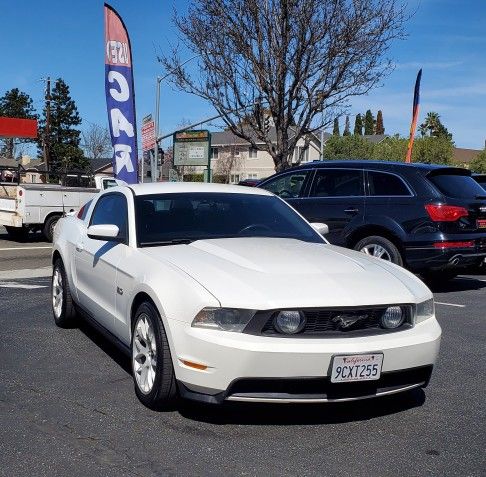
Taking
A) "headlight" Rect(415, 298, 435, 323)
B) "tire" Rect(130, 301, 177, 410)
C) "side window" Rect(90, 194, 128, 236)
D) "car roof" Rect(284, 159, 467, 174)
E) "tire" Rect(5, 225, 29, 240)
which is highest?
"car roof" Rect(284, 159, 467, 174)

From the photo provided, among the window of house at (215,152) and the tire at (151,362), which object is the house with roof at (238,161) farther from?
the tire at (151,362)

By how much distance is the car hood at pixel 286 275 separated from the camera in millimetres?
3896

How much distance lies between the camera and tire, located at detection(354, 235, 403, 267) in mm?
9164

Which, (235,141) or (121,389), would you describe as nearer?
(121,389)

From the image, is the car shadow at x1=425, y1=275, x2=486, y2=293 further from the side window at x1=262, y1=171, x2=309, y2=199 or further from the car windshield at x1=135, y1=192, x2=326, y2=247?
the car windshield at x1=135, y1=192, x2=326, y2=247

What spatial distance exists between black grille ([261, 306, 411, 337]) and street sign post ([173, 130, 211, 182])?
3252 cm

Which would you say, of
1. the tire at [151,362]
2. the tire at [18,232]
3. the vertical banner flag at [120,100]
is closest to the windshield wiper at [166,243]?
the tire at [151,362]

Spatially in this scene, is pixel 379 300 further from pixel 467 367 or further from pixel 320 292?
pixel 467 367

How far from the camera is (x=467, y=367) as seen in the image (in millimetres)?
5652

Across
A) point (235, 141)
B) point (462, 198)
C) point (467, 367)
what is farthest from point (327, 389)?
point (235, 141)

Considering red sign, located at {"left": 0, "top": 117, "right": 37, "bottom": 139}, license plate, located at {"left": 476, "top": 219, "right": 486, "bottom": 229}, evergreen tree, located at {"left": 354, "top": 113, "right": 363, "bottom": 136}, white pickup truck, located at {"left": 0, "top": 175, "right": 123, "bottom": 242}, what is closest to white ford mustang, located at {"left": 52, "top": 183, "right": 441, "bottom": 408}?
license plate, located at {"left": 476, "top": 219, "right": 486, "bottom": 229}

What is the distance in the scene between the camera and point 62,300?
6.77m

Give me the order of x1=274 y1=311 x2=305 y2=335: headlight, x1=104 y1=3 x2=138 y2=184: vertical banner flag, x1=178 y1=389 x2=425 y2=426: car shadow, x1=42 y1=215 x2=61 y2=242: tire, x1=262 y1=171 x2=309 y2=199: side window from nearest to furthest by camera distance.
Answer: x1=274 y1=311 x2=305 y2=335: headlight, x1=178 y1=389 x2=425 y2=426: car shadow, x1=262 y1=171 x2=309 y2=199: side window, x1=104 y1=3 x2=138 y2=184: vertical banner flag, x1=42 y1=215 x2=61 y2=242: tire

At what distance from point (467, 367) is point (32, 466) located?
3622 millimetres
